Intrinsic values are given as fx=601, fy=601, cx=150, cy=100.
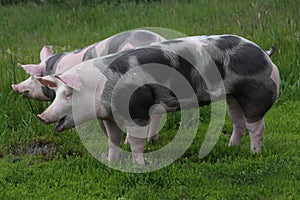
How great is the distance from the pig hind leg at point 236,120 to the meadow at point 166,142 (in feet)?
0.33

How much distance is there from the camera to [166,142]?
19.4 feet

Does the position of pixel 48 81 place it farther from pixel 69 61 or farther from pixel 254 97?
pixel 254 97

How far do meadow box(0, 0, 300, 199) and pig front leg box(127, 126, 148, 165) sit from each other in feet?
0.79

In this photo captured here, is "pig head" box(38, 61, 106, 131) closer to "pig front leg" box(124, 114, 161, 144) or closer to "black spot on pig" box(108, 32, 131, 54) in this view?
"pig front leg" box(124, 114, 161, 144)

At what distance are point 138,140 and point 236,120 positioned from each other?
1.06 metres

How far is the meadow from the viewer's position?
15.1ft

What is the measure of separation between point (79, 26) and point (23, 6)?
3.04 m

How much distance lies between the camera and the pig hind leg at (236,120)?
546 cm

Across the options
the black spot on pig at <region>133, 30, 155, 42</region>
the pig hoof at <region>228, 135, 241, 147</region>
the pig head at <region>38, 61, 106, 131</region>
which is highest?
the pig head at <region>38, 61, 106, 131</region>

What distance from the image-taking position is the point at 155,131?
19.6 ft

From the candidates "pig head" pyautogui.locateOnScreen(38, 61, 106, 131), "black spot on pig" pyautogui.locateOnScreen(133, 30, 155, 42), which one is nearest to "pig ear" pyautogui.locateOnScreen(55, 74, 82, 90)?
"pig head" pyautogui.locateOnScreen(38, 61, 106, 131)

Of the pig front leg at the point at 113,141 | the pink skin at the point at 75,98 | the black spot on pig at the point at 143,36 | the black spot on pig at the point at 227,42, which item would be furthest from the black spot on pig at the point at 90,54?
the black spot on pig at the point at 227,42

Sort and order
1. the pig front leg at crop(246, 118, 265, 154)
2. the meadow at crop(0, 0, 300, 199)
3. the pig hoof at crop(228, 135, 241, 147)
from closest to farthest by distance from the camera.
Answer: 1. the meadow at crop(0, 0, 300, 199)
2. the pig front leg at crop(246, 118, 265, 154)
3. the pig hoof at crop(228, 135, 241, 147)

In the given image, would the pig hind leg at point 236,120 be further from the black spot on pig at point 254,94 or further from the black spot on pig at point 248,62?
the black spot on pig at point 248,62
